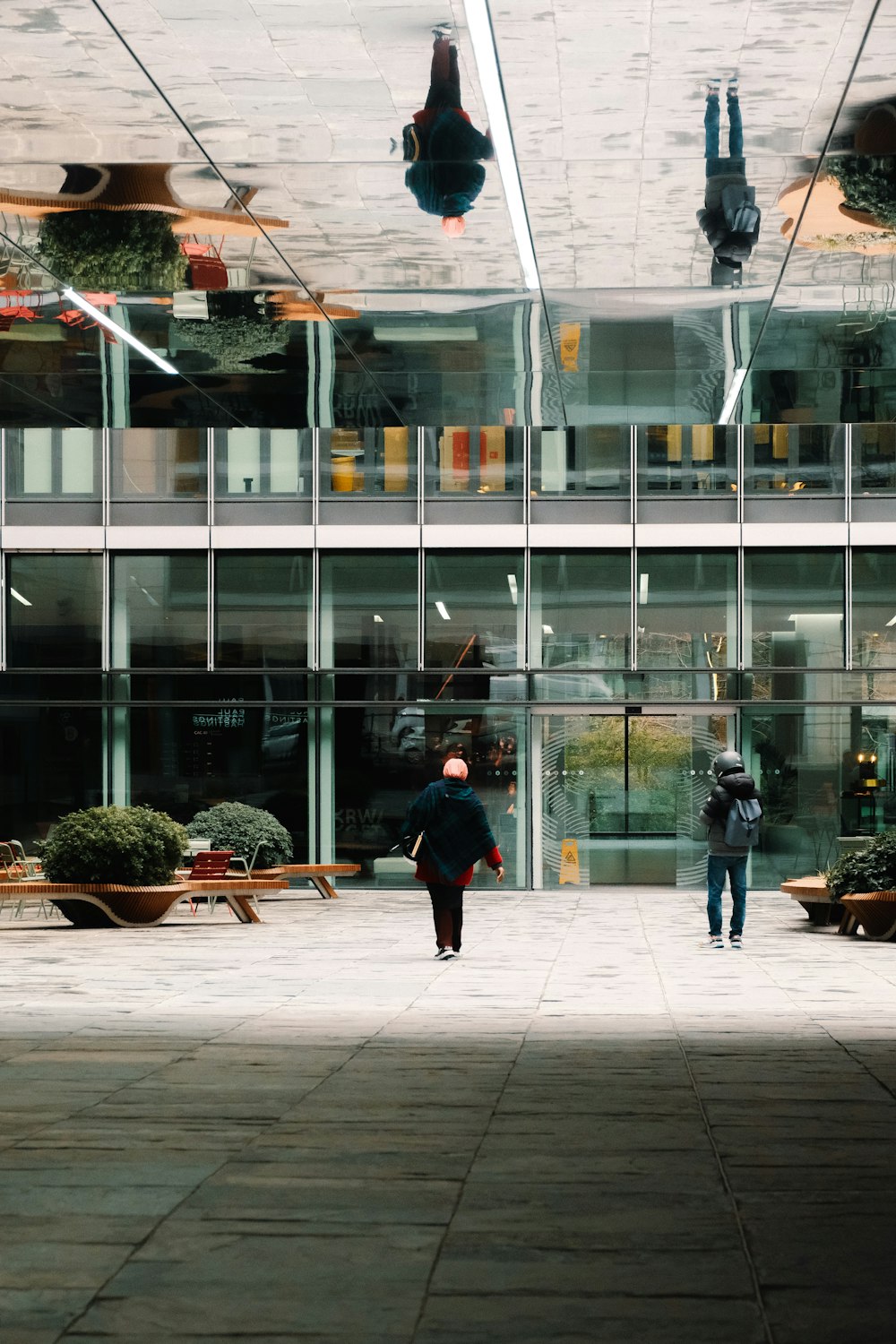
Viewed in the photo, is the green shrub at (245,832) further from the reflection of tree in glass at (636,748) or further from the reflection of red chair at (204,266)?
the reflection of red chair at (204,266)

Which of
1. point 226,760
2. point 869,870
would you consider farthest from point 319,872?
point 869,870

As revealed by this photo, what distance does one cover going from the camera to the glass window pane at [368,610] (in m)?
26.5

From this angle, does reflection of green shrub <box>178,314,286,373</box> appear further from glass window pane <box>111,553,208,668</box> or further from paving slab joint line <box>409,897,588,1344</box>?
glass window pane <box>111,553,208,668</box>

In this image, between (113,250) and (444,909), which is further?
(444,909)

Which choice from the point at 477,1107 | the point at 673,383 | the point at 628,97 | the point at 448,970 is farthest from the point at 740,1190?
the point at 448,970

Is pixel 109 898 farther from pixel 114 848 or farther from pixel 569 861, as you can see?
pixel 569 861

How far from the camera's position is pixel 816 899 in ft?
62.3

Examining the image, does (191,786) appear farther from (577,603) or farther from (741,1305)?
(741,1305)

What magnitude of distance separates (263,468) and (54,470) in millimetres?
3518

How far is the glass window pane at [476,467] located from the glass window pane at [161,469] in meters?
Result: 3.87

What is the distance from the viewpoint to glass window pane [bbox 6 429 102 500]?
27000mm

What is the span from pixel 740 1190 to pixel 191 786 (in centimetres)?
2147

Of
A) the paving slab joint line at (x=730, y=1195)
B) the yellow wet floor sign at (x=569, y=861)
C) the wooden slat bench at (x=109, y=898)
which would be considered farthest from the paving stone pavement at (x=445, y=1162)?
the yellow wet floor sign at (x=569, y=861)

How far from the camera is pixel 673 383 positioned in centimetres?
1204
